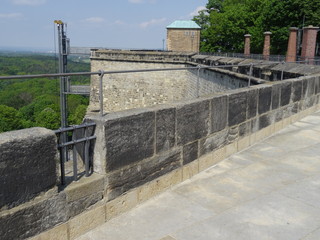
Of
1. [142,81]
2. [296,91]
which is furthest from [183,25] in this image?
[296,91]

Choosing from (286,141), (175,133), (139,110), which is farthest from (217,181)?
(286,141)

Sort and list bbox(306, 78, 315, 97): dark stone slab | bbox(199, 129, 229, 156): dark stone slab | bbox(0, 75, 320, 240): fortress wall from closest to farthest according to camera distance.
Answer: bbox(0, 75, 320, 240): fortress wall < bbox(199, 129, 229, 156): dark stone slab < bbox(306, 78, 315, 97): dark stone slab

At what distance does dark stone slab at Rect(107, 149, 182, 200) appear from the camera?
133 inches

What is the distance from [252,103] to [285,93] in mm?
1480

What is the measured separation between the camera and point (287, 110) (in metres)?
7.00

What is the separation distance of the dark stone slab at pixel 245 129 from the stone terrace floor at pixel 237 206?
1.35 ft

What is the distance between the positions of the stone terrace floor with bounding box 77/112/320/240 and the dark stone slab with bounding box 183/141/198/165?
0.27 meters

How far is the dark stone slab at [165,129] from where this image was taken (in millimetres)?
3840

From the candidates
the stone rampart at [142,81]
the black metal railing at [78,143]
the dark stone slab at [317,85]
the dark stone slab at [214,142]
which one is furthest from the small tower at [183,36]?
the black metal railing at [78,143]

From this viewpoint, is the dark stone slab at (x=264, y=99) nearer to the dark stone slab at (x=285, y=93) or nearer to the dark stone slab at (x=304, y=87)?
the dark stone slab at (x=285, y=93)

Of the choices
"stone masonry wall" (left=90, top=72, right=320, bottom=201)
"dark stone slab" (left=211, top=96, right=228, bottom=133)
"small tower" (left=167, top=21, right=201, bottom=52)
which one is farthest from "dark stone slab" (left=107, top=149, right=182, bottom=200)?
"small tower" (left=167, top=21, right=201, bottom=52)

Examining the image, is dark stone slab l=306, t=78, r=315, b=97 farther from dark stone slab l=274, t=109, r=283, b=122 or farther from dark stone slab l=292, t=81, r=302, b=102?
dark stone slab l=274, t=109, r=283, b=122

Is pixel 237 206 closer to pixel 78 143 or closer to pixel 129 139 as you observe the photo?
pixel 129 139

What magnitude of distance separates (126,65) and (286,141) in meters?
28.2
